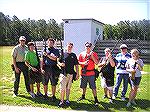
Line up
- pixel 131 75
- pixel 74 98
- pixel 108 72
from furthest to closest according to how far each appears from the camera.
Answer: pixel 74 98 < pixel 108 72 < pixel 131 75

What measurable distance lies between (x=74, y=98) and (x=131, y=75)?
1.80 metres

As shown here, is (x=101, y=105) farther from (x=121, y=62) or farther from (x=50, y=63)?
(x=50, y=63)

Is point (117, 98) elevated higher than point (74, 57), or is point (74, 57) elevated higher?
point (74, 57)

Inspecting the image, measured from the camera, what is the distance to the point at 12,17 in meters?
9.49

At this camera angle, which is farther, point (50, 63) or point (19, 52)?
point (19, 52)

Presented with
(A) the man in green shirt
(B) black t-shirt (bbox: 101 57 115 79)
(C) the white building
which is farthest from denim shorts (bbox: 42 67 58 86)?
(B) black t-shirt (bbox: 101 57 115 79)

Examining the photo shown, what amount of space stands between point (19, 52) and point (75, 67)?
5.78ft

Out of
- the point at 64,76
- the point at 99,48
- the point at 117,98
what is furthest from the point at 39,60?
the point at 117,98

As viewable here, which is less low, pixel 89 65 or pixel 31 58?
pixel 31 58

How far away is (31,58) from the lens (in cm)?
808

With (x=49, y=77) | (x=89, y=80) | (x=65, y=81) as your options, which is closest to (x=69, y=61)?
(x=65, y=81)

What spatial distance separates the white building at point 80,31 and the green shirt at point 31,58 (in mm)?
989

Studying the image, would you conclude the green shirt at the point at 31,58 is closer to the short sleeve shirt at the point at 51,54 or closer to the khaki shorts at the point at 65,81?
the short sleeve shirt at the point at 51,54

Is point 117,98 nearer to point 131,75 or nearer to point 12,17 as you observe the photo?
point 131,75
